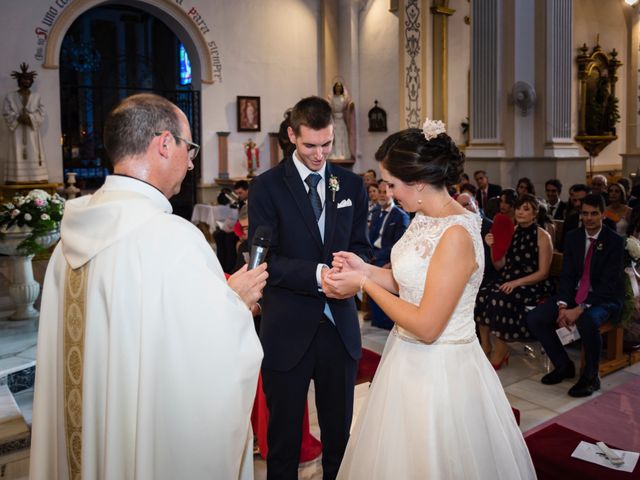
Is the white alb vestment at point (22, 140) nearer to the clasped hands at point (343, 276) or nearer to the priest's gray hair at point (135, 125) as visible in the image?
the clasped hands at point (343, 276)

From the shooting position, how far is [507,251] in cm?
521

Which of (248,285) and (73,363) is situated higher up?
(248,285)

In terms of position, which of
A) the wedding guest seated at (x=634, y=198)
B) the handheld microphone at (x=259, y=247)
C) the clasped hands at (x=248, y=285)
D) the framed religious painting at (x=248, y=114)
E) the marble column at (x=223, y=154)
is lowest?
the clasped hands at (x=248, y=285)

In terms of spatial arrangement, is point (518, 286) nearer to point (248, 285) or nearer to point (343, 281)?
point (343, 281)

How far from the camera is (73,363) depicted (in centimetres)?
182

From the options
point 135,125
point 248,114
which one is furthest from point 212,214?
point 135,125

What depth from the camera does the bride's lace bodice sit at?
223 centimetres

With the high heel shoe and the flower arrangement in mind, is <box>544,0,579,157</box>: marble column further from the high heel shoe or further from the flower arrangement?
the flower arrangement

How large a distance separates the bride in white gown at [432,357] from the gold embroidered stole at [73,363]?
939mm

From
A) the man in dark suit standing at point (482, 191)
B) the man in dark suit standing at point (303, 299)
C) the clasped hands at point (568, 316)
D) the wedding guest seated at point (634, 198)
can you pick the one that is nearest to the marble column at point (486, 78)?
the man in dark suit standing at point (482, 191)

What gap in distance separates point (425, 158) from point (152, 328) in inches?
45.3

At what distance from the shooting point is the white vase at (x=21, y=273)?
5.66 meters

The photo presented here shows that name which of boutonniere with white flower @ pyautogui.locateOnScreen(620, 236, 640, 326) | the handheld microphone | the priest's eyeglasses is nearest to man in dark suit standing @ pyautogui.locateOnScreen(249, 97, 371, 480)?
the handheld microphone

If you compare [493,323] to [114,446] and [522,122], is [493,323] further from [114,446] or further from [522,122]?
[522,122]
